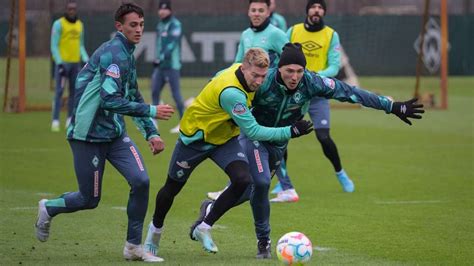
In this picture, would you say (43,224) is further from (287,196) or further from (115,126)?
(287,196)

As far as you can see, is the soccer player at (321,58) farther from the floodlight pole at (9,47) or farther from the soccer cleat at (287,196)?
the floodlight pole at (9,47)

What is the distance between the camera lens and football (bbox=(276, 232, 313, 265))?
320 inches

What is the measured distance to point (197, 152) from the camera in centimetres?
948

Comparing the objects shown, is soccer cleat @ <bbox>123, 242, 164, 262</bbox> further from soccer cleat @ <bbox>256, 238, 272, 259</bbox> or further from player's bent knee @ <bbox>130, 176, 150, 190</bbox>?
→ soccer cleat @ <bbox>256, 238, 272, 259</bbox>

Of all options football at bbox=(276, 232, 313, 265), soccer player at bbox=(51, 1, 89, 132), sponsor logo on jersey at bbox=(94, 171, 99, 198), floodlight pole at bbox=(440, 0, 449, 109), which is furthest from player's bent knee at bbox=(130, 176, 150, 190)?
floodlight pole at bbox=(440, 0, 449, 109)

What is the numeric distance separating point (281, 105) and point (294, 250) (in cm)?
198

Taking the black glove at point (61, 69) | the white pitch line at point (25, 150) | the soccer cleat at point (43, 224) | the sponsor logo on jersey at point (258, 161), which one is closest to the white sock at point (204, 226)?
the sponsor logo on jersey at point (258, 161)

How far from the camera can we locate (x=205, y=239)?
9.45 metres

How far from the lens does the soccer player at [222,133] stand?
9.02m

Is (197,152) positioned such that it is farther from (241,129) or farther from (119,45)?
(119,45)

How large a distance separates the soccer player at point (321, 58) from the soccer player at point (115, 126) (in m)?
4.56

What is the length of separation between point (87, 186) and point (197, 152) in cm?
99

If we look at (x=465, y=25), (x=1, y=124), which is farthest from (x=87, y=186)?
(x=465, y=25)

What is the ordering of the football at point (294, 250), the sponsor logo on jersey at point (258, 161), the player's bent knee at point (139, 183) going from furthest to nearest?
the sponsor logo on jersey at point (258, 161) < the player's bent knee at point (139, 183) < the football at point (294, 250)
